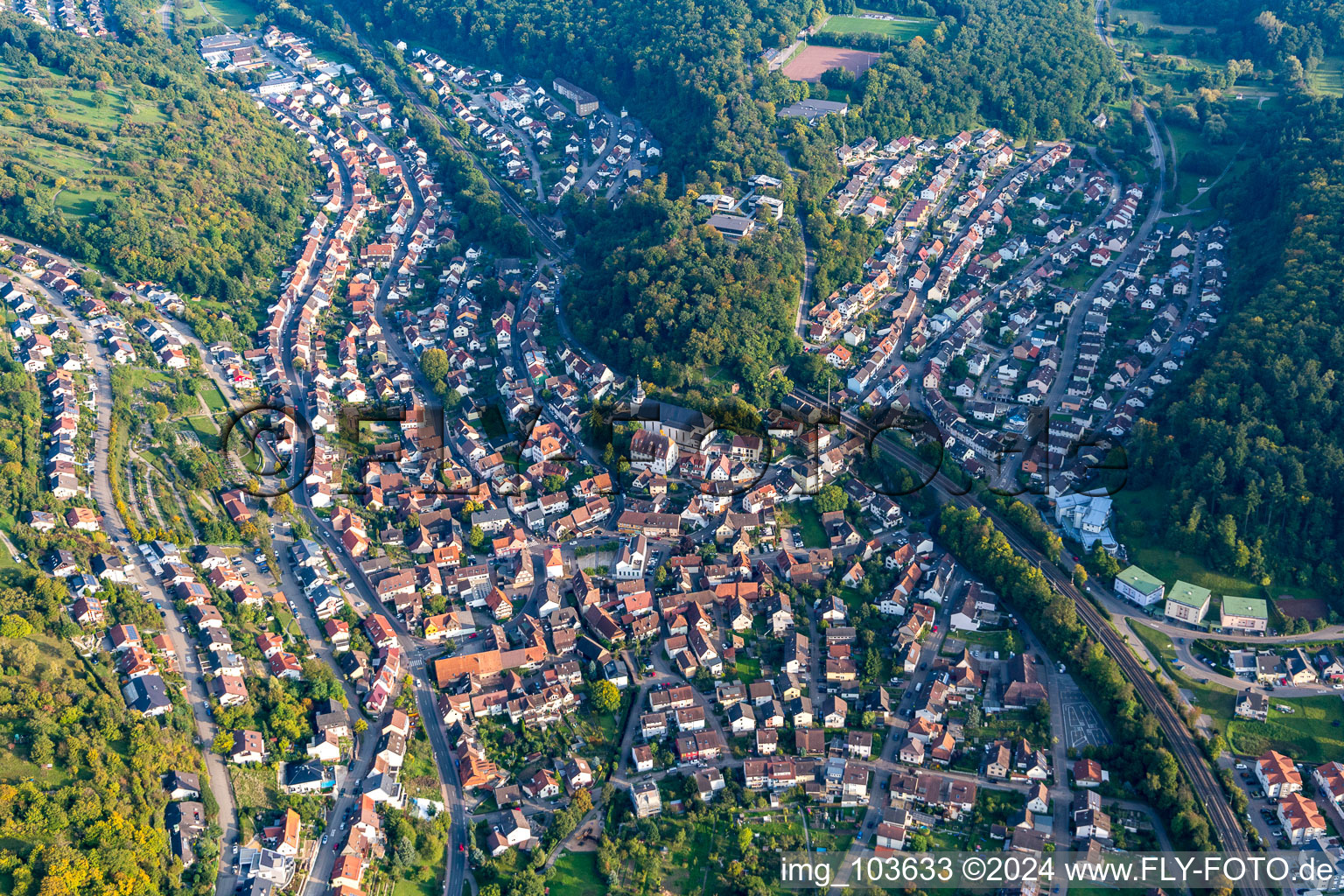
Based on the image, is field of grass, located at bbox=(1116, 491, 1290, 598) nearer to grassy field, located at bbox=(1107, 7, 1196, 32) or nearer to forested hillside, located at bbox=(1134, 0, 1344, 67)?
forested hillside, located at bbox=(1134, 0, 1344, 67)

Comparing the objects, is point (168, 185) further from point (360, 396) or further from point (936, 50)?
point (936, 50)

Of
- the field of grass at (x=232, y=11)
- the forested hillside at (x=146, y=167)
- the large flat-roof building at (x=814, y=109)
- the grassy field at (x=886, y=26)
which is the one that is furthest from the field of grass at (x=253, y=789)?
the field of grass at (x=232, y=11)

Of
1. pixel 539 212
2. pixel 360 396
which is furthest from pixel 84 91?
pixel 360 396

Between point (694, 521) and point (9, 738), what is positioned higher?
point (694, 521)

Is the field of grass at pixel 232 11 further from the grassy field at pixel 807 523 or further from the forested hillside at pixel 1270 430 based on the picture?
the forested hillside at pixel 1270 430

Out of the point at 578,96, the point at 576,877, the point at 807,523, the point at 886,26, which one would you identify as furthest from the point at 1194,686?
the point at 578,96
